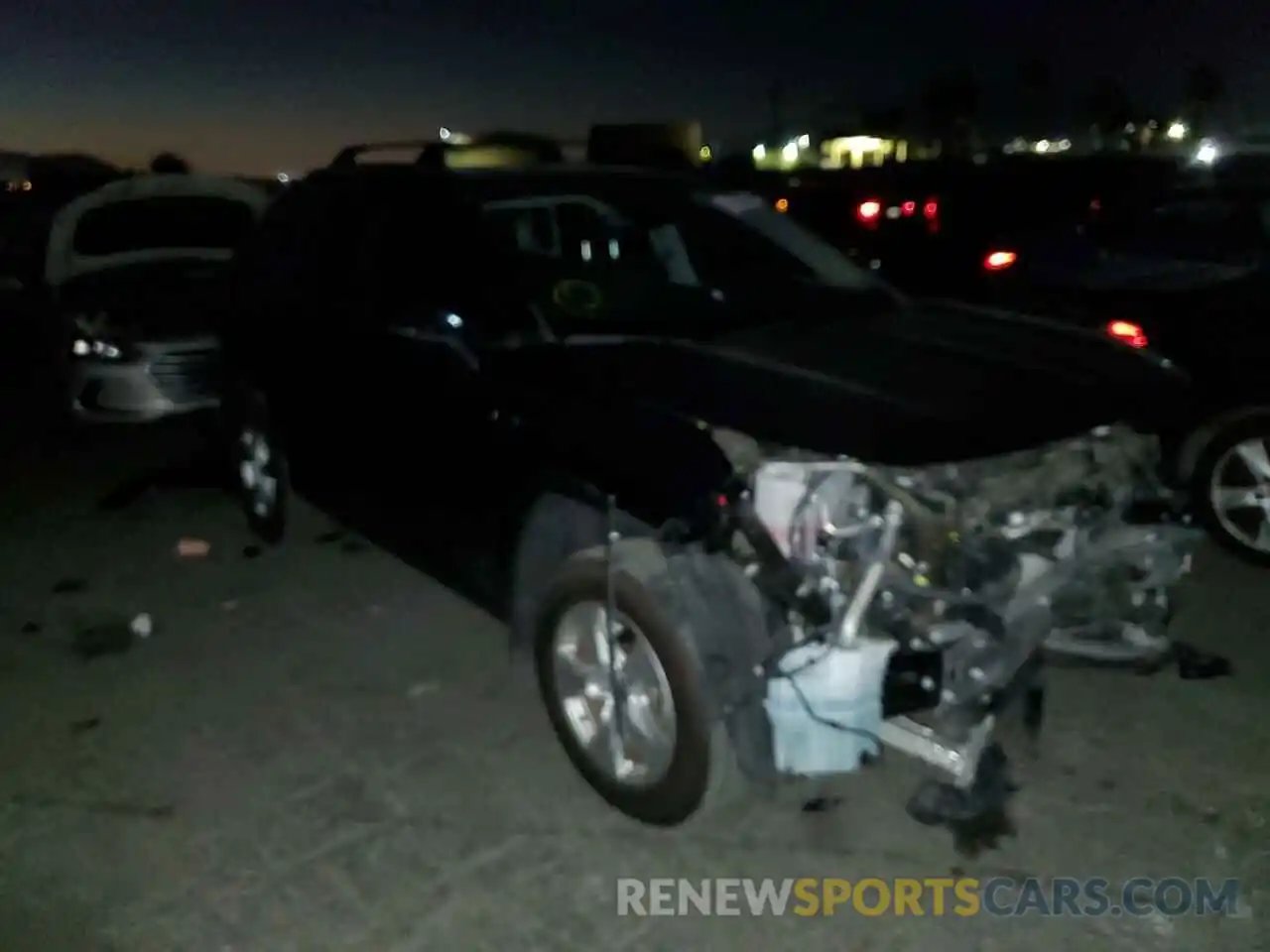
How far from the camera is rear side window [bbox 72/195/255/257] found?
394 inches

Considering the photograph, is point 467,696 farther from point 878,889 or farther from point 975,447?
point 975,447

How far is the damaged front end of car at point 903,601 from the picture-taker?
141 inches

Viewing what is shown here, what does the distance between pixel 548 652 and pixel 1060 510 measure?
1.63 m

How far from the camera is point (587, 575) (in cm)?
388

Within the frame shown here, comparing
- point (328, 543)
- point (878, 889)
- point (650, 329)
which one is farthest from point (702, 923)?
point (328, 543)

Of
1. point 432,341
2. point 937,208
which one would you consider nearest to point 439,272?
point 432,341

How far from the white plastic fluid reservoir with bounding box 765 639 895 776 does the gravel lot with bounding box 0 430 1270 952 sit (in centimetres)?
35

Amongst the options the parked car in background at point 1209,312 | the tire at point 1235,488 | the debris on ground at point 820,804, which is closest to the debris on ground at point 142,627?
the debris on ground at point 820,804

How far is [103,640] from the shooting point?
556cm

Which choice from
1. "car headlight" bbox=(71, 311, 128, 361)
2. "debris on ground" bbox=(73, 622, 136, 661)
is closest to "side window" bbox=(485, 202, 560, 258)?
"debris on ground" bbox=(73, 622, 136, 661)

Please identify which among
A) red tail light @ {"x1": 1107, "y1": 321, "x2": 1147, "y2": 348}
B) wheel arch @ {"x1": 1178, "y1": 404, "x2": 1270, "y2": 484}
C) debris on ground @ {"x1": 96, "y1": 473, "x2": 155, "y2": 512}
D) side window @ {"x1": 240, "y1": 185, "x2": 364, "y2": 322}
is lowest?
debris on ground @ {"x1": 96, "y1": 473, "x2": 155, "y2": 512}

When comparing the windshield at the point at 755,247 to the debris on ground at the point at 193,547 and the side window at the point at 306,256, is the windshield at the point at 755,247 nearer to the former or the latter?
the side window at the point at 306,256

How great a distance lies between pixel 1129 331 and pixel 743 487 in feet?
10.5

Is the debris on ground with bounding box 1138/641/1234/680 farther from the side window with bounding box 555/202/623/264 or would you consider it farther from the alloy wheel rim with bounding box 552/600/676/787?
the side window with bounding box 555/202/623/264
